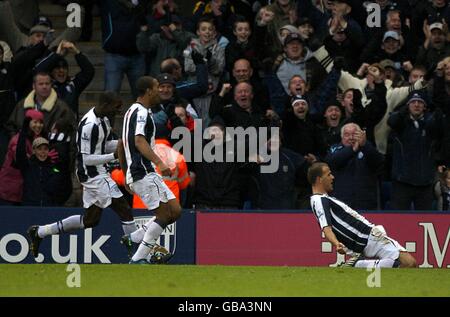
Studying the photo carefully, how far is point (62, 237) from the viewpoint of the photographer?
17500 millimetres

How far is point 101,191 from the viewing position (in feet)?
51.3

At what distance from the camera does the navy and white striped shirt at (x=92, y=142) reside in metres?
15.4

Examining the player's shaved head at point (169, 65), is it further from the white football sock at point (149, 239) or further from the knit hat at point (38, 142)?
the white football sock at point (149, 239)

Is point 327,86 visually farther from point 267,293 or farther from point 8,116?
point 267,293

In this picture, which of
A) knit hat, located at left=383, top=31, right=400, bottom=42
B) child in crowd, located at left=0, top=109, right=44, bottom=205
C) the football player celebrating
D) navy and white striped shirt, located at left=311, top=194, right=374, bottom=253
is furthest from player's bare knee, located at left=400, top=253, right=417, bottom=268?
child in crowd, located at left=0, top=109, right=44, bottom=205

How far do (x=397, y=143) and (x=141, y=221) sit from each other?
3.74 m

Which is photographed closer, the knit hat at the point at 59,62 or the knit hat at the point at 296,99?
the knit hat at the point at 296,99

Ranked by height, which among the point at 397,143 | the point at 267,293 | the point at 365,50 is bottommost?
the point at 267,293

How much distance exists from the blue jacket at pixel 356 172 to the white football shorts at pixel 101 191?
130 inches

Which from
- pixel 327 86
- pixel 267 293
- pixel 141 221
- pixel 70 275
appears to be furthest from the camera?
pixel 327 86

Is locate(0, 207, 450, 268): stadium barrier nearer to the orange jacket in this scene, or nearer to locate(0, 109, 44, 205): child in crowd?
the orange jacket

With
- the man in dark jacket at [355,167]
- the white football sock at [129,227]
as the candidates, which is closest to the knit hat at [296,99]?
the man in dark jacket at [355,167]

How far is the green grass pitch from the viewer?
12172 mm

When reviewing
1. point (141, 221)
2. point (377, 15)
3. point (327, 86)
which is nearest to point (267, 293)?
point (141, 221)
